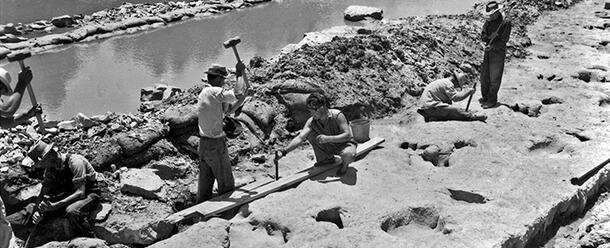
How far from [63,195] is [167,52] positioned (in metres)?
9.58

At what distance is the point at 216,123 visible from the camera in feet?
20.8

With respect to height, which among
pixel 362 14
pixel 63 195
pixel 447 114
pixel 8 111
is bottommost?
pixel 362 14

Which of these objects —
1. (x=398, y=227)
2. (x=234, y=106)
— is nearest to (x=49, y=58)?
(x=234, y=106)

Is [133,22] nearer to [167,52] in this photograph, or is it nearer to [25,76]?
[167,52]

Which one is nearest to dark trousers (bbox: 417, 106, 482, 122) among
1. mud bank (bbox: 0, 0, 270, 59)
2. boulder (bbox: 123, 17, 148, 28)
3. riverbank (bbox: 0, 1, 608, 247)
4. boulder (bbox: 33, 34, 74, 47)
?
riverbank (bbox: 0, 1, 608, 247)

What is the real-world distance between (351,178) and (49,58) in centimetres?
1112

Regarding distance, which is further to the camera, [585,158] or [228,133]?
[228,133]

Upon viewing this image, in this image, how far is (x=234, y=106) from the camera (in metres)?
6.38

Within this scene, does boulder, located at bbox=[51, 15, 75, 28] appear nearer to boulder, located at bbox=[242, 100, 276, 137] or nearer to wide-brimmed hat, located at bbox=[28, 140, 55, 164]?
boulder, located at bbox=[242, 100, 276, 137]

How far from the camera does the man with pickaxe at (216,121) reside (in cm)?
621

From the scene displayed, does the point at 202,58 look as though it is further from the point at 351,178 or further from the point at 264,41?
the point at 351,178

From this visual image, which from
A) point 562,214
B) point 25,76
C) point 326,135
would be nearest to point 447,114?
point 562,214

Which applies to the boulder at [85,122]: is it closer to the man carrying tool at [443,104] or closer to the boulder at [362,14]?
the man carrying tool at [443,104]

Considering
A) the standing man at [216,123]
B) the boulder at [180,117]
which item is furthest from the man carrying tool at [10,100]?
the boulder at [180,117]
